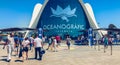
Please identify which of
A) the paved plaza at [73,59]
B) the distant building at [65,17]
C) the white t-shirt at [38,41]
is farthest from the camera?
the distant building at [65,17]

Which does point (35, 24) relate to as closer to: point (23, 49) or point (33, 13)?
point (33, 13)

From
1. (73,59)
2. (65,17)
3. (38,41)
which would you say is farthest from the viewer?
(65,17)

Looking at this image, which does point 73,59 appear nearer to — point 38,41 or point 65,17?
point 38,41

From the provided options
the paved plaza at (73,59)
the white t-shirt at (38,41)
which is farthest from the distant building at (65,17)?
the white t-shirt at (38,41)

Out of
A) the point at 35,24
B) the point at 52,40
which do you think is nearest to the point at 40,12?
the point at 35,24

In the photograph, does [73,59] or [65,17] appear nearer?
[73,59]

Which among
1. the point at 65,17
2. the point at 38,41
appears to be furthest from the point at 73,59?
the point at 65,17

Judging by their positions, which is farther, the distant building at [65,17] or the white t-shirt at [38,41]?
the distant building at [65,17]

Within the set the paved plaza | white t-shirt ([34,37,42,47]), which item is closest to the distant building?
the paved plaza

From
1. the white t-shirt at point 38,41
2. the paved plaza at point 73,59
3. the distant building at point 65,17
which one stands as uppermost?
the distant building at point 65,17

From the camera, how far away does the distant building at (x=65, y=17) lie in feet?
254

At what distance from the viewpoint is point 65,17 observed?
7831cm

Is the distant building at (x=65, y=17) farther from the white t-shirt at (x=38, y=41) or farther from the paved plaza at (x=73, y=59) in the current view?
the white t-shirt at (x=38, y=41)

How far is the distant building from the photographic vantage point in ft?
254
